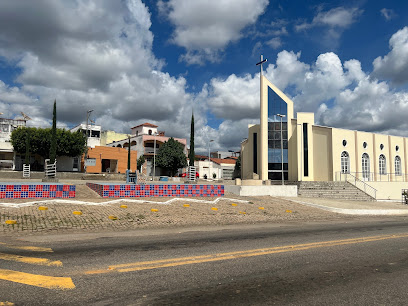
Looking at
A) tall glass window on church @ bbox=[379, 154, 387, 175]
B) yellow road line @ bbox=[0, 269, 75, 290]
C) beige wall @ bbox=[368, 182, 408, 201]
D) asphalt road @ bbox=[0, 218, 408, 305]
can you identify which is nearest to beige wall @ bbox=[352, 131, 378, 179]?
tall glass window on church @ bbox=[379, 154, 387, 175]

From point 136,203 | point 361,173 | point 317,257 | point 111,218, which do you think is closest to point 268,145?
point 361,173

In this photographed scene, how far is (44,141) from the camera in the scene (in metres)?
47.7

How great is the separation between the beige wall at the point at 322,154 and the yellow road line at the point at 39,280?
40.2 m

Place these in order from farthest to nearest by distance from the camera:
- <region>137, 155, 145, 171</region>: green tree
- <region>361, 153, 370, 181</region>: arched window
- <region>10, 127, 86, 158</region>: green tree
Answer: <region>137, 155, 145, 171</region>: green tree
<region>10, 127, 86, 158</region>: green tree
<region>361, 153, 370, 181</region>: arched window

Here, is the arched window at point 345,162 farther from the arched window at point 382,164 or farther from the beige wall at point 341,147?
the arched window at point 382,164

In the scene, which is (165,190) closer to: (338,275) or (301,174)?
(338,275)

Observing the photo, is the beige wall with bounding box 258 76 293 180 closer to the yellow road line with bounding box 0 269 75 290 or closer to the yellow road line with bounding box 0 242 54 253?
the yellow road line with bounding box 0 242 54 253

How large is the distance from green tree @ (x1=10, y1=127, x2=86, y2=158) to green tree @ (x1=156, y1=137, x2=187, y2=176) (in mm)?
14625

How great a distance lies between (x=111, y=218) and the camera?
1173cm

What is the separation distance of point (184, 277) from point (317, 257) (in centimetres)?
335

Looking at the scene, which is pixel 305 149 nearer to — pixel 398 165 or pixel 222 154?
pixel 398 165

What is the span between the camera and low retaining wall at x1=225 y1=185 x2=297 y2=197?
24094 millimetres

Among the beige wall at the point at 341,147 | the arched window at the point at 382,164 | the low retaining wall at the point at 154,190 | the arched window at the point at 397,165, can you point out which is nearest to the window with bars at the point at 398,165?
the arched window at the point at 397,165

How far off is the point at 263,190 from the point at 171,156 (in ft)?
115
